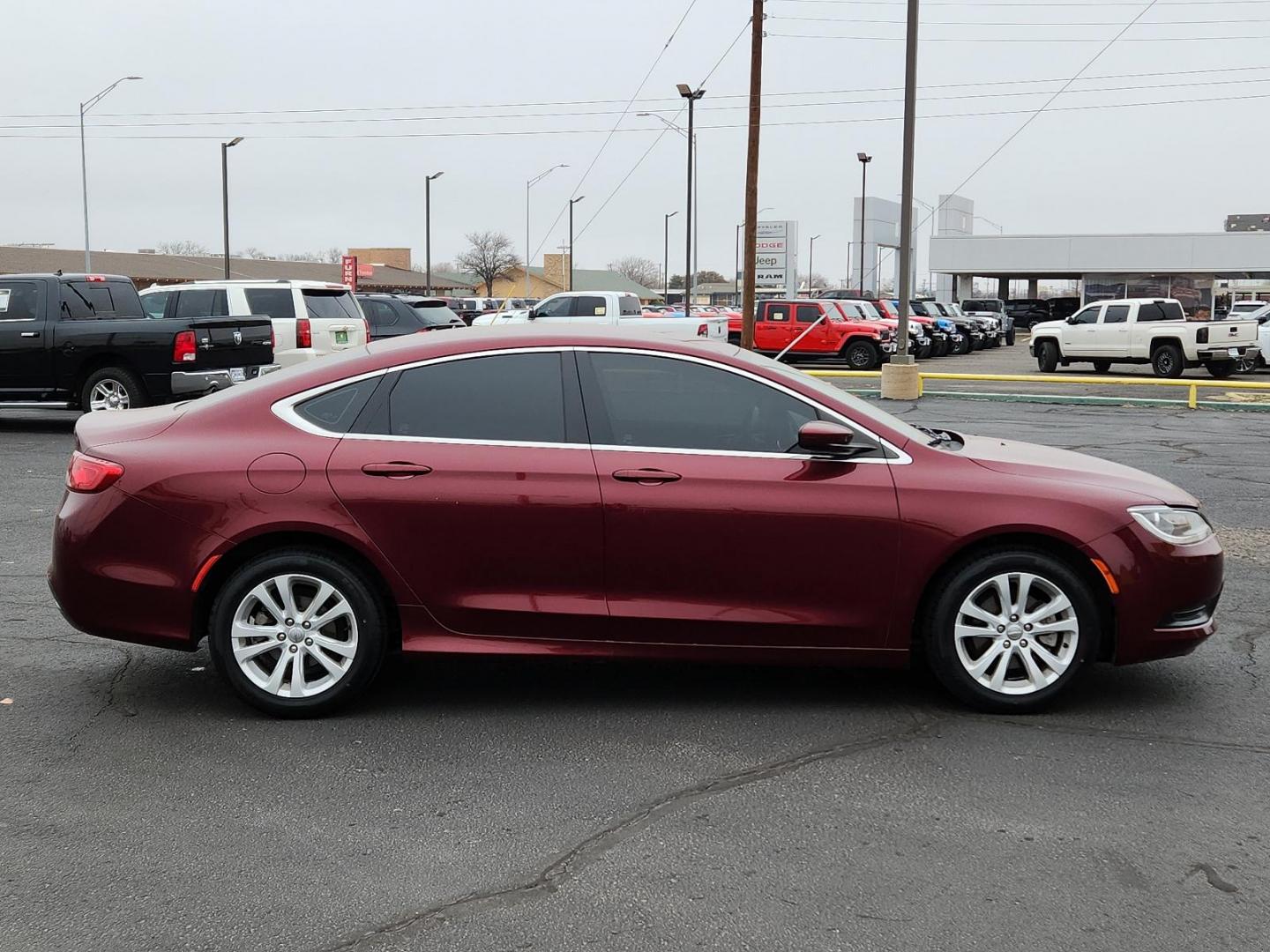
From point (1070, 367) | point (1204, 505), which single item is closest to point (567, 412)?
point (1204, 505)

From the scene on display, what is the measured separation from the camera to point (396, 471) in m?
5.18

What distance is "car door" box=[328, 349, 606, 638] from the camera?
5.14m

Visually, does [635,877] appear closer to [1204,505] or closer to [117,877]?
[117,877]

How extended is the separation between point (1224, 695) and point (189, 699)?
449 cm

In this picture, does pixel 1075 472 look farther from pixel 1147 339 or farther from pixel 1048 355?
pixel 1048 355

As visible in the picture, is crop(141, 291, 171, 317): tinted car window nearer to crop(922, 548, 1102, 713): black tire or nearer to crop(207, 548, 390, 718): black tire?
crop(207, 548, 390, 718): black tire

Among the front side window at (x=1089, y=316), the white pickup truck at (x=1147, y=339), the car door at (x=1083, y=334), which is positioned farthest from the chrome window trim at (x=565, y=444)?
A: the front side window at (x=1089, y=316)

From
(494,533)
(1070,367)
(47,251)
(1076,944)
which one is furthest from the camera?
(47,251)

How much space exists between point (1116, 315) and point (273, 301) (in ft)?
68.3

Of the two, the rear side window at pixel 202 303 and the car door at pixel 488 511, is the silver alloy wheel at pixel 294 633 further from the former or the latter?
the rear side window at pixel 202 303

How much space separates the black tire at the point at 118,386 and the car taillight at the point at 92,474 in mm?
10624

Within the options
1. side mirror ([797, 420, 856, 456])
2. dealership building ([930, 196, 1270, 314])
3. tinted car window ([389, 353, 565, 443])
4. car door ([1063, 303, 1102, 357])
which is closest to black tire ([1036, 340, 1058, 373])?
car door ([1063, 303, 1102, 357])

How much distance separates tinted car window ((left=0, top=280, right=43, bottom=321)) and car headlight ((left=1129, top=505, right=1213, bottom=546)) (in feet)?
46.1

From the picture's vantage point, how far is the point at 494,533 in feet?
16.9
